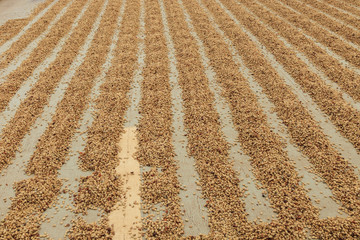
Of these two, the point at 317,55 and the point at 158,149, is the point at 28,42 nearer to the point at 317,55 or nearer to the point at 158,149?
the point at 158,149

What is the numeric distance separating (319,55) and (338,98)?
316 centimetres

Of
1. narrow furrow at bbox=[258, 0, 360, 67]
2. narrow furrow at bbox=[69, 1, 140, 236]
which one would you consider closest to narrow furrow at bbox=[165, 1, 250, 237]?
narrow furrow at bbox=[69, 1, 140, 236]

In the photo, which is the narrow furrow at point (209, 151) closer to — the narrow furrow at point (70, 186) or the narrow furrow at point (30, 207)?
the narrow furrow at point (70, 186)

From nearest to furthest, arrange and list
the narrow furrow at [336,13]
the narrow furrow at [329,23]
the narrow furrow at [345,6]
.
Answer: the narrow furrow at [329,23], the narrow furrow at [336,13], the narrow furrow at [345,6]

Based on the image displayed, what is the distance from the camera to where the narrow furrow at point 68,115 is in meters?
6.11

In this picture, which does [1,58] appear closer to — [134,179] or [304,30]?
[134,179]

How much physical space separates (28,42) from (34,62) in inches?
95.0

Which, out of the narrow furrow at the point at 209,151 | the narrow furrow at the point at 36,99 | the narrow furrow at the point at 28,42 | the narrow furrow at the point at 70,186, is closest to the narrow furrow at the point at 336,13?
the narrow furrow at the point at 209,151

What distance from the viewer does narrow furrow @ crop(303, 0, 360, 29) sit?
1330 cm

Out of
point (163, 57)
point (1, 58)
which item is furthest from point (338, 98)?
point (1, 58)

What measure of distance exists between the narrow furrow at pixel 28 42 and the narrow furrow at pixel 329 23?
14741mm

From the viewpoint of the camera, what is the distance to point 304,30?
1256 centimetres

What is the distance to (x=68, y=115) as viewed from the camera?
7.49 m

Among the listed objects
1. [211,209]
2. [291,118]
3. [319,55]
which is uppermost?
[319,55]
